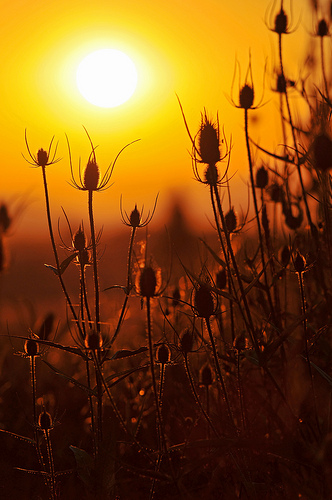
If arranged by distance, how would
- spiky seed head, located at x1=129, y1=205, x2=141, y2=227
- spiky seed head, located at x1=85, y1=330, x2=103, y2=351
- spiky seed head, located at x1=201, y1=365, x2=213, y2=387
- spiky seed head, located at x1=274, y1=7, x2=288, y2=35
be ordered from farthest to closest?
spiky seed head, located at x1=274, y1=7, x2=288, y2=35 < spiky seed head, located at x1=201, y1=365, x2=213, y2=387 < spiky seed head, located at x1=129, y1=205, x2=141, y2=227 < spiky seed head, located at x1=85, y1=330, x2=103, y2=351

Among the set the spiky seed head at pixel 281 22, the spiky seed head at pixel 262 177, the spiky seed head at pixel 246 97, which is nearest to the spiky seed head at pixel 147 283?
the spiky seed head at pixel 246 97

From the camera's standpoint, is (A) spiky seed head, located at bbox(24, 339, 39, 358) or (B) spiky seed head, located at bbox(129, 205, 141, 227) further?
(B) spiky seed head, located at bbox(129, 205, 141, 227)

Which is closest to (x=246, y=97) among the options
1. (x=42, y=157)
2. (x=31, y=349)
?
(x=42, y=157)

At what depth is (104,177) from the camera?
8.83 ft

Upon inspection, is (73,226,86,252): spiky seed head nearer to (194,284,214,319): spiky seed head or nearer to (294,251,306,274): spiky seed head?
(194,284,214,319): spiky seed head

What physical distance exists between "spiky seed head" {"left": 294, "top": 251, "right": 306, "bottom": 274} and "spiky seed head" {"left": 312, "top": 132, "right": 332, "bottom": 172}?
413 millimetres

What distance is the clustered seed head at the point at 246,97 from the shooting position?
9.42 feet

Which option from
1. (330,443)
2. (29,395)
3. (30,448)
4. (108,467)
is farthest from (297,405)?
(29,395)

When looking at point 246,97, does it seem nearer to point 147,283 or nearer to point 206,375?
point 147,283

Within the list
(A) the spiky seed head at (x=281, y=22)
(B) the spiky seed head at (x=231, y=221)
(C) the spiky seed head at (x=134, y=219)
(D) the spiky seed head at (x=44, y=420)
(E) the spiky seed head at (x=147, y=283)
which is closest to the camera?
(E) the spiky seed head at (x=147, y=283)

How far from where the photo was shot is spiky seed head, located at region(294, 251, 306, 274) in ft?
8.44

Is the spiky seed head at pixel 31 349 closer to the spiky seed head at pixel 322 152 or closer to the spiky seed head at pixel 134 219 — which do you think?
the spiky seed head at pixel 134 219

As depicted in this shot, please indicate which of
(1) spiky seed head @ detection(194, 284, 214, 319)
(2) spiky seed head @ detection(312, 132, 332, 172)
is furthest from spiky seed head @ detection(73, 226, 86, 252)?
(2) spiky seed head @ detection(312, 132, 332, 172)

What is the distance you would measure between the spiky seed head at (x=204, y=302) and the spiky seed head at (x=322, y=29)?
237 centimetres
